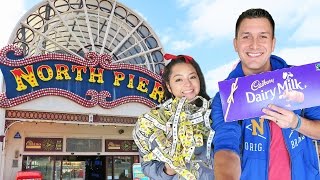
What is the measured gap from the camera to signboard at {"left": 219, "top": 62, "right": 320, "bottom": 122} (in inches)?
61.1

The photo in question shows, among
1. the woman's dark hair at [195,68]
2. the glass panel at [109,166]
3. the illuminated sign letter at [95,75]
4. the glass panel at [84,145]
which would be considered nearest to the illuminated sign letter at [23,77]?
the illuminated sign letter at [95,75]

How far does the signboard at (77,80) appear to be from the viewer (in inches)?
462

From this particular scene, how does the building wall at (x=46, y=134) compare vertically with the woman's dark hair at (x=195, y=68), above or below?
above

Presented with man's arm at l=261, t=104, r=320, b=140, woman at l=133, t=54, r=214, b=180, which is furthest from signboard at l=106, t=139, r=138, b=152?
man's arm at l=261, t=104, r=320, b=140

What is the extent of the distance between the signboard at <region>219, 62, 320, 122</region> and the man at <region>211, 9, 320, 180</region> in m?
0.06

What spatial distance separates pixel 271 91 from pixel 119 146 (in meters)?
15.0

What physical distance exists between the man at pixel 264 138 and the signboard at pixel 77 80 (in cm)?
1119

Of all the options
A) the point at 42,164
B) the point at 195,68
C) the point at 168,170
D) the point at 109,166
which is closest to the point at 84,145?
the point at 109,166

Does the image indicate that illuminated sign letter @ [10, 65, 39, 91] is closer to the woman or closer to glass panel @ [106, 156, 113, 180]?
glass panel @ [106, 156, 113, 180]

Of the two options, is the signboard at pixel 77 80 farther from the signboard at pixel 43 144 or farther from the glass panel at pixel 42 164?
the glass panel at pixel 42 164

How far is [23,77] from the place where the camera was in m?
11.8

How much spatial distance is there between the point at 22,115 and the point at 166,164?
11038mm

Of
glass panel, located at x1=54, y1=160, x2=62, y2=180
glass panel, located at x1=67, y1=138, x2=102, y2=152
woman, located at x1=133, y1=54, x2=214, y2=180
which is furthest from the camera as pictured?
glass panel, located at x1=67, y1=138, x2=102, y2=152

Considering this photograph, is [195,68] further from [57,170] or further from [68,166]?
[68,166]
